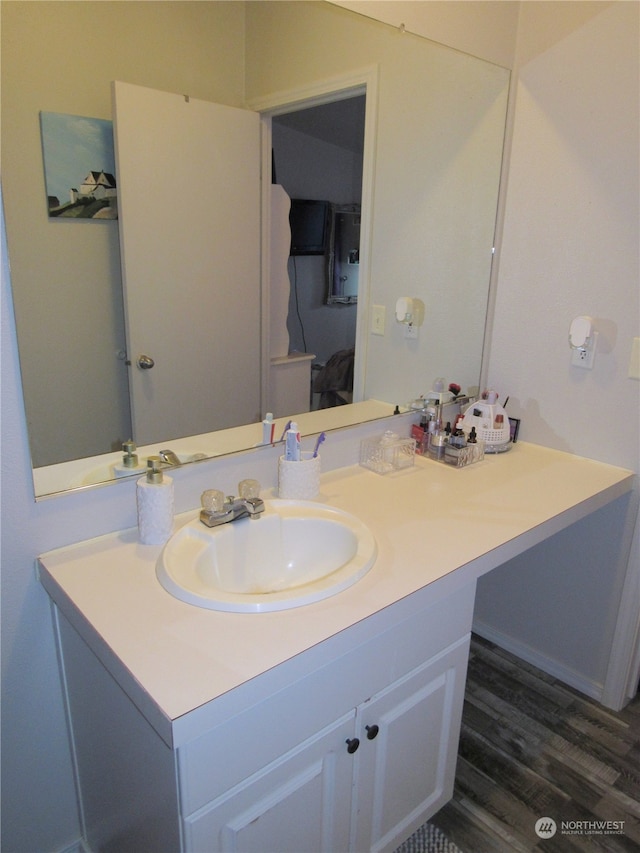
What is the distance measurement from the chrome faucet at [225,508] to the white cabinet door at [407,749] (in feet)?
1.44

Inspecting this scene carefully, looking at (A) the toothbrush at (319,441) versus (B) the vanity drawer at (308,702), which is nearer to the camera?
(B) the vanity drawer at (308,702)

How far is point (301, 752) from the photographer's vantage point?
100 centimetres

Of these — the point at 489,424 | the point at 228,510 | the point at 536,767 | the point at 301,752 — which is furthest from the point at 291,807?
the point at 489,424

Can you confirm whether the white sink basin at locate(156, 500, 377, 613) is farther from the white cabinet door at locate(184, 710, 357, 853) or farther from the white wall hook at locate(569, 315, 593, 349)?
the white wall hook at locate(569, 315, 593, 349)

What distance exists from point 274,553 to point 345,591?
29 cm

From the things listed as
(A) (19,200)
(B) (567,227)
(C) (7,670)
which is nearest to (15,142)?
(A) (19,200)

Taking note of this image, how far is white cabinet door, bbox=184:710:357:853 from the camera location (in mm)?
913

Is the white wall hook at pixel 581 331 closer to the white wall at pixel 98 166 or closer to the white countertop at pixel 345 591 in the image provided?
the white countertop at pixel 345 591

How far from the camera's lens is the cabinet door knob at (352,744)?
108cm

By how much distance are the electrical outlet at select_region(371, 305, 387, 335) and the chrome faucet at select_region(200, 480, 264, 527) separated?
0.72 metres

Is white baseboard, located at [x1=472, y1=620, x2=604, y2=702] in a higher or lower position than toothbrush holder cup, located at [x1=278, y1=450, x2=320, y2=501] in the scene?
lower

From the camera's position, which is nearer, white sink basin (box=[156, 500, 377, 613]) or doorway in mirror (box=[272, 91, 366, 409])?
white sink basin (box=[156, 500, 377, 613])

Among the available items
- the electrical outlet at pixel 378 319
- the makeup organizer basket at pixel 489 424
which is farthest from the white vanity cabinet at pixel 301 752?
the electrical outlet at pixel 378 319

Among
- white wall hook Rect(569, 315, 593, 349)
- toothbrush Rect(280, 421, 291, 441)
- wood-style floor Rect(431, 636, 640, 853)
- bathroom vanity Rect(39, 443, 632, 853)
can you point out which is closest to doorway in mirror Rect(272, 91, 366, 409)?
toothbrush Rect(280, 421, 291, 441)
